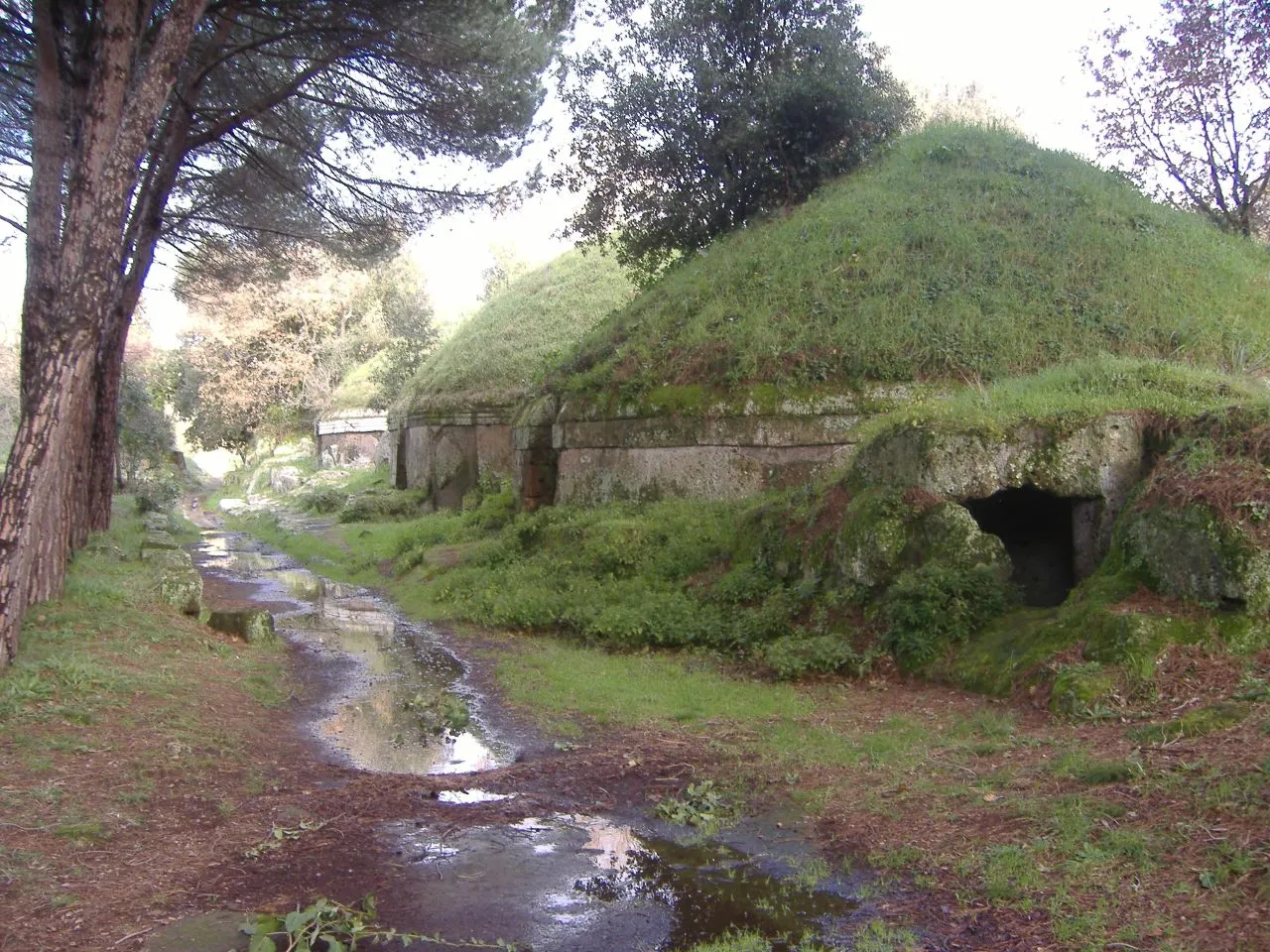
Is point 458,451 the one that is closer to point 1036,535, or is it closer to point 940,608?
point 1036,535

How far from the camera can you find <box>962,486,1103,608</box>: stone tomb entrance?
7.77m

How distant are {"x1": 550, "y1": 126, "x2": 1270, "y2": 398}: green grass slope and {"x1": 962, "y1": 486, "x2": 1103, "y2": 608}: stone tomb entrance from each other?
2509mm

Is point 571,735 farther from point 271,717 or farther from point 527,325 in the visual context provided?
point 527,325

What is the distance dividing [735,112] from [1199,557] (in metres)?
10.9

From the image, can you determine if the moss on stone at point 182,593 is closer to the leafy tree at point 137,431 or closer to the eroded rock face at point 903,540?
the eroded rock face at point 903,540

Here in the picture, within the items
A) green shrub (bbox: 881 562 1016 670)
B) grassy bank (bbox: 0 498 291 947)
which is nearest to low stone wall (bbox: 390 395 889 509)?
green shrub (bbox: 881 562 1016 670)

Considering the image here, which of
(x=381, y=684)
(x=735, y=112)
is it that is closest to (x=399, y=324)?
(x=735, y=112)

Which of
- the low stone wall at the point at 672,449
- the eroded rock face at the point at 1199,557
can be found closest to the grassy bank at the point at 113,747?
the low stone wall at the point at 672,449

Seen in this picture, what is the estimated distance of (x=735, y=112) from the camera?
15.0 m

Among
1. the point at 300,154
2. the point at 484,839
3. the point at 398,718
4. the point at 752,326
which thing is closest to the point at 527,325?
the point at 300,154

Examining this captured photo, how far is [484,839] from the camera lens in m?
4.50

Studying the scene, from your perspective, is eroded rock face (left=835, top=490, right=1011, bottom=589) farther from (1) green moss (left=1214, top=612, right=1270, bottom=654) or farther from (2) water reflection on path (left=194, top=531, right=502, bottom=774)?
(2) water reflection on path (left=194, top=531, right=502, bottom=774)

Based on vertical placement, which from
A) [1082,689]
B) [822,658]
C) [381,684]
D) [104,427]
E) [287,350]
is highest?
[287,350]

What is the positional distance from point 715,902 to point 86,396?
Result: 29.6ft
